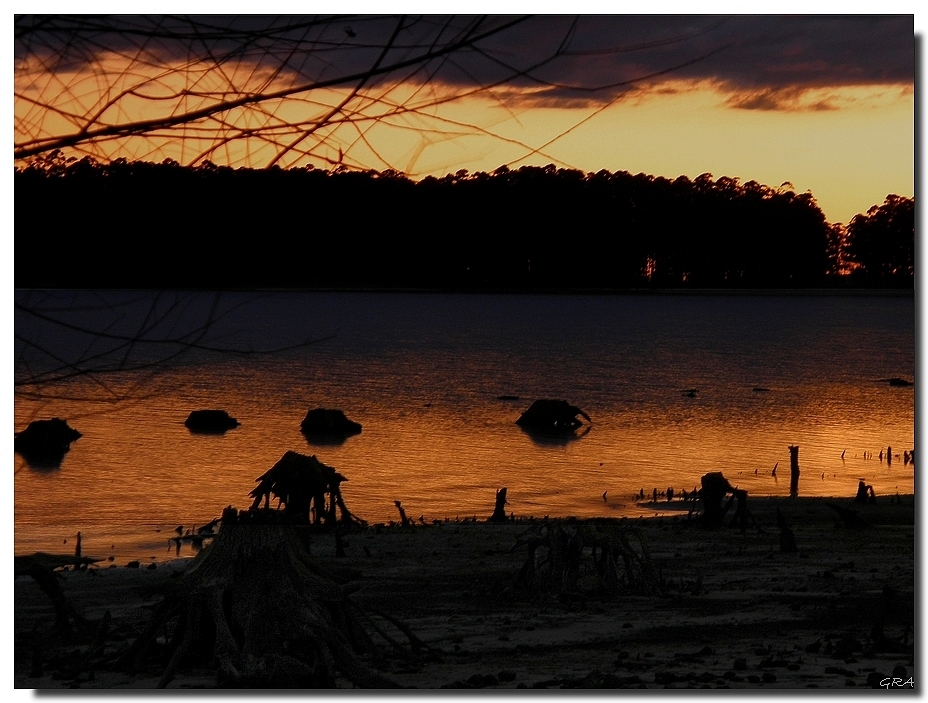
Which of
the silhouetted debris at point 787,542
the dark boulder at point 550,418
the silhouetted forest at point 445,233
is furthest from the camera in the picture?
the dark boulder at point 550,418

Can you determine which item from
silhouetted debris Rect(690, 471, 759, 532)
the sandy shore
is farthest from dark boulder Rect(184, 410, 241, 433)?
silhouetted debris Rect(690, 471, 759, 532)

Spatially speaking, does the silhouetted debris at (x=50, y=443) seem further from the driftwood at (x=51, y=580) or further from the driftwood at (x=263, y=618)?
the driftwood at (x=263, y=618)

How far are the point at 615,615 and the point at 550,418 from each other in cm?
1540

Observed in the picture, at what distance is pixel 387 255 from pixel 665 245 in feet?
7.08

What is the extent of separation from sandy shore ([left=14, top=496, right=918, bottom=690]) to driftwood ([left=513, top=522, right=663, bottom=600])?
104mm

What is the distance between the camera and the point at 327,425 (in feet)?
63.6

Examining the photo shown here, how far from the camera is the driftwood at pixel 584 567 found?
958cm

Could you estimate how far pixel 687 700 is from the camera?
7.13 metres

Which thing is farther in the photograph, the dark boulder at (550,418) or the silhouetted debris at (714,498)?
the dark boulder at (550,418)

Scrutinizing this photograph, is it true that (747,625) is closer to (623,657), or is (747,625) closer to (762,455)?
(623,657)

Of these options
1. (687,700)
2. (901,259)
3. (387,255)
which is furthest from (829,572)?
(387,255)

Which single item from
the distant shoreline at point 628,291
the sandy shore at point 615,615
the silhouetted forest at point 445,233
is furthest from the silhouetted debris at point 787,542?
the silhouetted forest at point 445,233

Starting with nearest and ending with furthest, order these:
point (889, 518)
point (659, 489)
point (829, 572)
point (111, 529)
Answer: point (829, 572)
point (889, 518)
point (111, 529)
point (659, 489)

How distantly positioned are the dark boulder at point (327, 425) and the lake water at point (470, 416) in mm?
274
